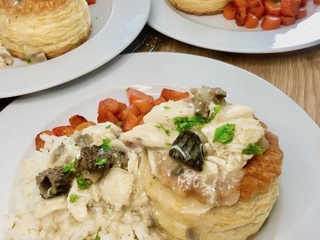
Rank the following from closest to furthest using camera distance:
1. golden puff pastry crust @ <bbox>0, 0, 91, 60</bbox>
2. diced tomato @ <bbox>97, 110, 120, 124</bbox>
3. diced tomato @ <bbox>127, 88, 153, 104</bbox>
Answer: diced tomato @ <bbox>97, 110, 120, 124</bbox> < diced tomato @ <bbox>127, 88, 153, 104</bbox> < golden puff pastry crust @ <bbox>0, 0, 91, 60</bbox>

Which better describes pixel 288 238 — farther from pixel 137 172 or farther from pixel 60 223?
pixel 60 223

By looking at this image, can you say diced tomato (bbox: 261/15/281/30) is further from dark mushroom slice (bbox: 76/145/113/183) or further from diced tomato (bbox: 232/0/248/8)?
dark mushroom slice (bbox: 76/145/113/183)

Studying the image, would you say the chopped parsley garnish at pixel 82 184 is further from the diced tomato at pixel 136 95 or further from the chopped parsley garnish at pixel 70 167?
the diced tomato at pixel 136 95

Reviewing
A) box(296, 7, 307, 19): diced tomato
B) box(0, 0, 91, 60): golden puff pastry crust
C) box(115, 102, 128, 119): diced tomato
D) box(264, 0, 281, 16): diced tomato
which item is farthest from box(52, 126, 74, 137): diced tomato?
box(296, 7, 307, 19): diced tomato

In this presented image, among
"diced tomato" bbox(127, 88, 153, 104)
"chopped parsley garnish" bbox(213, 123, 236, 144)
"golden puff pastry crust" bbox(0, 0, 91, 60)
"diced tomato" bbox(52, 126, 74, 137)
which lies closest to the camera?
"chopped parsley garnish" bbox(213, 123, 236, 144)

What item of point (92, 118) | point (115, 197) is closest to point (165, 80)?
point (92, 118)

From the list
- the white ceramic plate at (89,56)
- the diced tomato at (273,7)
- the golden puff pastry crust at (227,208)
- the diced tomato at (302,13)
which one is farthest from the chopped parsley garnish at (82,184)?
the diced tomato at (302,13)

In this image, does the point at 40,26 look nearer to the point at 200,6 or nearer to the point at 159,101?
the point at 159,101
